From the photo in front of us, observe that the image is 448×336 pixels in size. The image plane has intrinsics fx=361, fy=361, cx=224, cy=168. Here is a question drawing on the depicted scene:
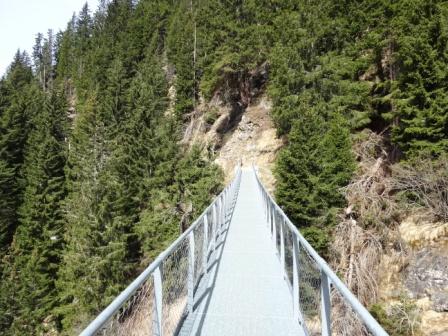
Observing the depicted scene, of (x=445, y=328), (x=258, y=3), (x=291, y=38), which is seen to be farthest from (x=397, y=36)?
(x=258, y=3)

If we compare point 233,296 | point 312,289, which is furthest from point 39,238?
point 312,289

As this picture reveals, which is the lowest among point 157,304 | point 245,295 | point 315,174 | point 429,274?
point 429,274

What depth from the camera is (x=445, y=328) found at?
1043cm

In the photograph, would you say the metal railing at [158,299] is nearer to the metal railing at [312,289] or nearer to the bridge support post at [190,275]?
the bridge support post at [190,275]

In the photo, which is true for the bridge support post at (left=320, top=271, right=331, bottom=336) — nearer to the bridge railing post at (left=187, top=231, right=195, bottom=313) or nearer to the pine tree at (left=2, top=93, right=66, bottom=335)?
the bridge railing post at (left=187, top=231, right=195, bottom=313)

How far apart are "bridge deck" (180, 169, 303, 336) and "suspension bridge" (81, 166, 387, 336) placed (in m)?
0.02

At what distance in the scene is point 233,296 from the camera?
6.72m

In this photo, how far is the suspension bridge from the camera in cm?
338

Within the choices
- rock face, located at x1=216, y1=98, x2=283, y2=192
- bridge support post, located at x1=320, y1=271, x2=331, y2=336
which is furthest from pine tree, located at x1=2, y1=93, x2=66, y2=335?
bridge support post, located at x1=320, y1=271, x2=331, y2=336

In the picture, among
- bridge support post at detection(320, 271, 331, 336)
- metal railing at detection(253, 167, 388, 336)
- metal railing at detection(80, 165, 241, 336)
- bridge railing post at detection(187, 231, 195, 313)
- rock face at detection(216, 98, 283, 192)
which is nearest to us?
metal railing at detection(80, 165, 241, 336)

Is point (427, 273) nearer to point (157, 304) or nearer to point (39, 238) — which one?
point (157, 304)

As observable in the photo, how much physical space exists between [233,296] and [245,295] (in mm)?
241

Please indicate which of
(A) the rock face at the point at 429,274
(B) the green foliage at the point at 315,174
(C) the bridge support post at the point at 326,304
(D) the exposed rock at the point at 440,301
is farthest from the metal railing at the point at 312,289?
(B) the green foliage at the point at 315,174

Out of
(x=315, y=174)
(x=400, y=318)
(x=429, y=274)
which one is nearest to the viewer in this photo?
(x=400, y=318)
